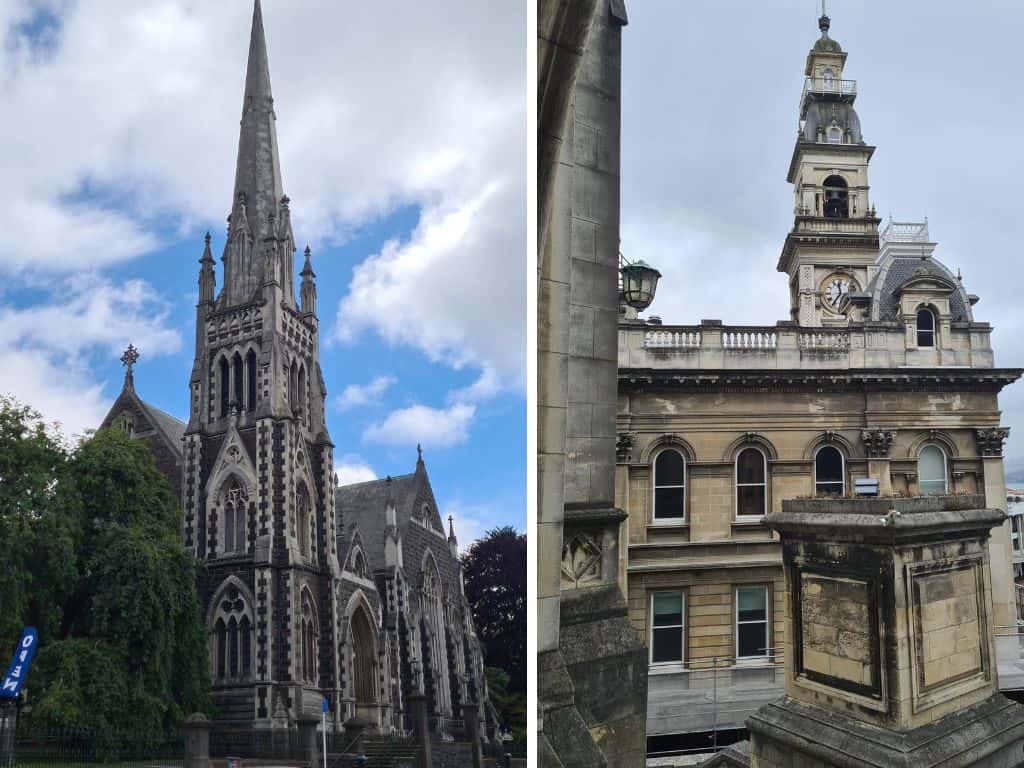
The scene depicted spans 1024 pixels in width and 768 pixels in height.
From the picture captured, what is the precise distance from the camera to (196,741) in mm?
5234

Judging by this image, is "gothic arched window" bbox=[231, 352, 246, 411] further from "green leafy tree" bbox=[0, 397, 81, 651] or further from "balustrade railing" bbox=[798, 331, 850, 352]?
"balustrade railing" bbox=[798, 331, 850, 352]

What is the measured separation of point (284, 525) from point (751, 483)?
1029 cm

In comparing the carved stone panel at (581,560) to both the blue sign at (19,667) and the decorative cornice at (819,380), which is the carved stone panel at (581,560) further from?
the decorative cornice at (819,380)

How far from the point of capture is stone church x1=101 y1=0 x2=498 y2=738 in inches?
229

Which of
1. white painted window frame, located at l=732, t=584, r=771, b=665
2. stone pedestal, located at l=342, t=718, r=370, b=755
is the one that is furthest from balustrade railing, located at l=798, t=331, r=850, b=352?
stone pedestal, located at l=342, t=718, r=370, b=755

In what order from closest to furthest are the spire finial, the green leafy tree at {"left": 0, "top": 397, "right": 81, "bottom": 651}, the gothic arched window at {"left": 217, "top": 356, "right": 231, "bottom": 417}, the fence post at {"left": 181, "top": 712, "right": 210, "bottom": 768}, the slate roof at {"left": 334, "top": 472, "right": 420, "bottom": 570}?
the green leafy tree at {"left": 0, "top": 397, "right": 81, "bottom": 651}
the fence post at {"left": 181, "top": 712, "right": 210, "bottom": 768}
the spire finial
the slate roof at {"left": 334, "top": 472, "right": 420, "bottom": 570}
the gothic arched window at {"left": 217, "top": 356, "right": 231, "bottom": 417}

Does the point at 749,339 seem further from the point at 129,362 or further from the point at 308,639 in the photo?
the point at 129,362

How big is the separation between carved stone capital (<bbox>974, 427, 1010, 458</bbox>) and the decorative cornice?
77 centimetres

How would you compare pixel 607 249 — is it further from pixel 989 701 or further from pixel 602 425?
pixel 989 701

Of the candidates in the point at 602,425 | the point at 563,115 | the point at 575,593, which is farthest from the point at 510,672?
the point at 563,115

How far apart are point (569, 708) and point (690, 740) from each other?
10.4 m

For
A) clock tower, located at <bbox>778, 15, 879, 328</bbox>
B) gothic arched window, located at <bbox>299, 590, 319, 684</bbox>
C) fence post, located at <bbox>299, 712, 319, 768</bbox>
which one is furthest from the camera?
clock tower, located at <bbox>778, 15, 879, 328</bbox>

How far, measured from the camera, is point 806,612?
20.9 ft

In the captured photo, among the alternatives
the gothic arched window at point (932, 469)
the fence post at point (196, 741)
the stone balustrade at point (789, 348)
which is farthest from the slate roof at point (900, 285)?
the fence post at point (196, 741)
